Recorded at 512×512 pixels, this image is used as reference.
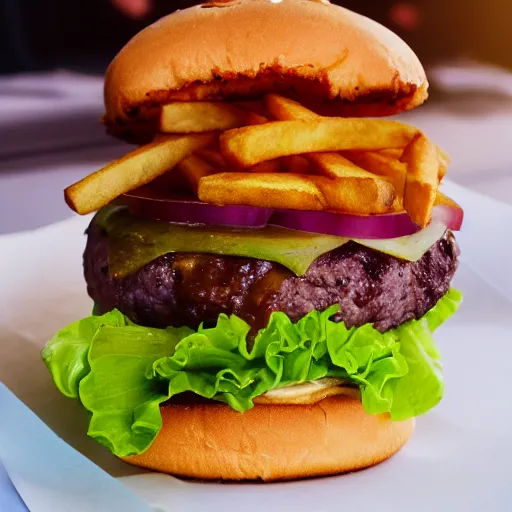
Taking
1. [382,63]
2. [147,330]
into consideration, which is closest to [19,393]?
[147,330]

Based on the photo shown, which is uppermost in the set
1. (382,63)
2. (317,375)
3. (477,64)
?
(382,63)

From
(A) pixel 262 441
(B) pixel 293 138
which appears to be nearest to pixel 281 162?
(B) pixel 293 138

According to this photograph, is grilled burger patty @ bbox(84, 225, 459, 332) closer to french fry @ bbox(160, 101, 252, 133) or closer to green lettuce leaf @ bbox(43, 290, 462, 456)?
green lettuce leaf @ bbox(43, 290, 462, 456)

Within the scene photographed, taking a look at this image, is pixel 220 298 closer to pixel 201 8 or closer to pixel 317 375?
pixel 317 375

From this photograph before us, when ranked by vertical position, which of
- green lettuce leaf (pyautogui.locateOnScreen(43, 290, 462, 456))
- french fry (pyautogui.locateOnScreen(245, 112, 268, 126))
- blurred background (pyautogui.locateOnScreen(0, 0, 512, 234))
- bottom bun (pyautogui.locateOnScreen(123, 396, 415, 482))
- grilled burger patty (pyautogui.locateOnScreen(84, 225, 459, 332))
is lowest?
blurred background (pyautogui.locateOnScreen(0, 0, 512, 234))

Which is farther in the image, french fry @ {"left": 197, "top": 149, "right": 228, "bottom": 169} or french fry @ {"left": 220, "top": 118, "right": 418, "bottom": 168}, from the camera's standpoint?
french fry @ {"left": 197, "top": 149, "right": 228, "bottom": 169}

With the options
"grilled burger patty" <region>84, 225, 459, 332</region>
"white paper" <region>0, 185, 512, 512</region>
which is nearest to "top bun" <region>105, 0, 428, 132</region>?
"grilled burger patty" <region>84, 225, 459, 332</region>
